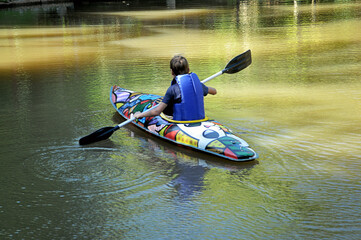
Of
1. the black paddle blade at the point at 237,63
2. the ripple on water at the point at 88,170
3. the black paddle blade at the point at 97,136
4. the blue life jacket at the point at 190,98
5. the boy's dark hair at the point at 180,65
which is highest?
the boy's dark hair at the point at 180,65

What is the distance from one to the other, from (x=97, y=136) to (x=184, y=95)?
1.15 meters

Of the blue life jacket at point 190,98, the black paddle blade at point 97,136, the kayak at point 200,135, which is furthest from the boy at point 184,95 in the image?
the black paddle blade at point 97,136

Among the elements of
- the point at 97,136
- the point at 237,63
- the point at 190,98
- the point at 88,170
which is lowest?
the point at 88,170

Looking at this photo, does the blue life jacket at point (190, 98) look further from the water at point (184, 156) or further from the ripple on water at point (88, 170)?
the ripple on water at point (88, 170)

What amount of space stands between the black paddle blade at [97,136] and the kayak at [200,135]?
1.78 feet

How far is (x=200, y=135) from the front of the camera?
6.05 meters

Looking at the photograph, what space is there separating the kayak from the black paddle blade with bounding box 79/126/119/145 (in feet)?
1.78

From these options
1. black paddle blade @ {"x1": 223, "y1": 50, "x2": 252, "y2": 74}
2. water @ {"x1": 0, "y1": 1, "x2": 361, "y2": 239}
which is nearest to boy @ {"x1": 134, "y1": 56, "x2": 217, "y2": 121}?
water @ {"x1": 0, "y1": 1, "x2": 361, "y2": 239}

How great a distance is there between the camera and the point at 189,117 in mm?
6281

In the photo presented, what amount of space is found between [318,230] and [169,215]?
1.21 metres

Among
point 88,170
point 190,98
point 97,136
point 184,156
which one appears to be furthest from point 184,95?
point 88,170

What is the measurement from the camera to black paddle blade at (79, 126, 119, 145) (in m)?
6.41

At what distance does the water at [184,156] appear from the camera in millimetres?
4418

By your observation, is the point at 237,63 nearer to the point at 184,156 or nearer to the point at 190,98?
the point at 190,98
